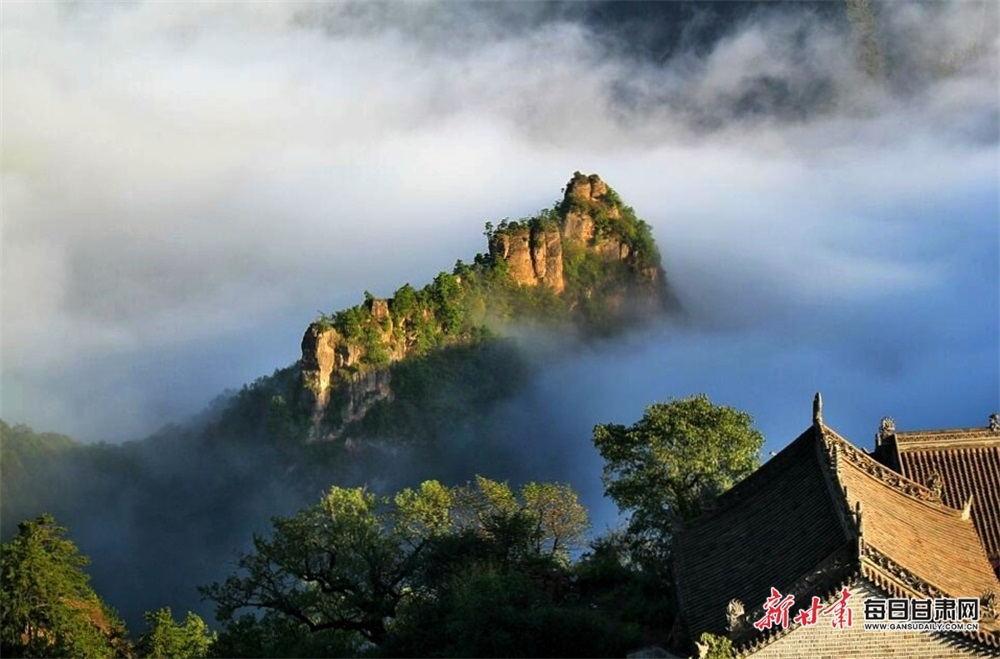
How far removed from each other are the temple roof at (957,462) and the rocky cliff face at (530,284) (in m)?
54.3

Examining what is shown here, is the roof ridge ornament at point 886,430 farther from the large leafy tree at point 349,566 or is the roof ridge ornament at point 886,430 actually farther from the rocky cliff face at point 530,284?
the rocky cliff face at point 530,284

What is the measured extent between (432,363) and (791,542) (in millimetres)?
62651

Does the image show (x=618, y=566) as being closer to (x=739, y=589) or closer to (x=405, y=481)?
(x=739, y=589)

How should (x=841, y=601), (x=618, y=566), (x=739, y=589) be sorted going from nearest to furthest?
1. (x=841, y=601)
2. (x=739, y=589)
3. (x=618, y=566)

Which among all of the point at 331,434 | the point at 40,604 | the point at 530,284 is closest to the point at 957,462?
the point at 40,604

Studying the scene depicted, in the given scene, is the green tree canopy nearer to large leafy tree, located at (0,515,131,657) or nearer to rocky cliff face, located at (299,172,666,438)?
large leafy tree, located at (0,515,131,657)

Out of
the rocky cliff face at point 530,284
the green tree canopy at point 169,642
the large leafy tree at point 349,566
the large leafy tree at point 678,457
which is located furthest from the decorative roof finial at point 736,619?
the rocky cliff face at point 530,284

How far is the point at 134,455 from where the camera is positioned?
9506 centimetres

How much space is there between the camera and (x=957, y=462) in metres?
32.5

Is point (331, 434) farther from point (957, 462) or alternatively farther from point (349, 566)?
point (957, 462)

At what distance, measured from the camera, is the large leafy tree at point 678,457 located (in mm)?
36188

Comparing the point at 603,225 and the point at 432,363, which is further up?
the point at 603,225

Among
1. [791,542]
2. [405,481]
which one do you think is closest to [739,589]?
[791,542]

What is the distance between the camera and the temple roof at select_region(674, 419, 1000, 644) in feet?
74.4
